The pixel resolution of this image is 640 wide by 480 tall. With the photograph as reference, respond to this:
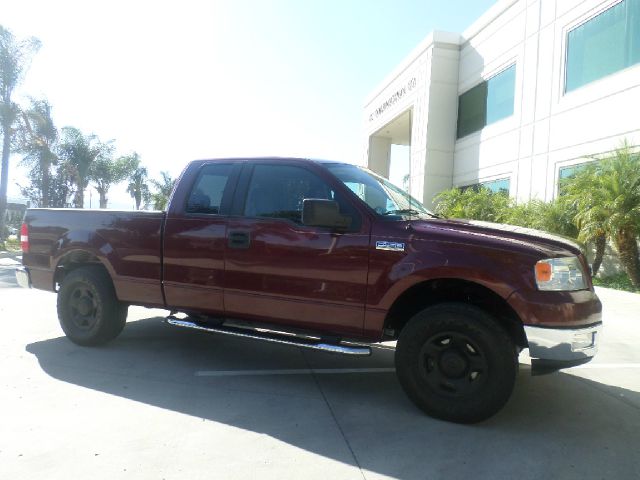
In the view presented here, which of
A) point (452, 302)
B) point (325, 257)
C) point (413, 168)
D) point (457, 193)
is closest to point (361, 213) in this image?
point (325, 257)

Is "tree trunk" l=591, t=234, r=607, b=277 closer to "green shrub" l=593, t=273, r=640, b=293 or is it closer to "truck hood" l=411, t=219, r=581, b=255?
"green shrub" l=593, t=273, r=640, b=293

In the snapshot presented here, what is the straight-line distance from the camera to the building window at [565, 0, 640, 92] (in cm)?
1293

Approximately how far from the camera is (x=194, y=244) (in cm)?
464

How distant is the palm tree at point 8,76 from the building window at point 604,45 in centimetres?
2319

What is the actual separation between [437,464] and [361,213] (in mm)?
1894

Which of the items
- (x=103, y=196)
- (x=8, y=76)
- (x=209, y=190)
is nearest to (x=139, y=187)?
(x=103, y=196)

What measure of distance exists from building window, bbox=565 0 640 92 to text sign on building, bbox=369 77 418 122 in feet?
31.7

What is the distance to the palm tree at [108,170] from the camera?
147 ft

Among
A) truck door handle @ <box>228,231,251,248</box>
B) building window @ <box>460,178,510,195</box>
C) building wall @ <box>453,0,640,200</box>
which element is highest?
building wall @ <box>453,0,640,200</box>

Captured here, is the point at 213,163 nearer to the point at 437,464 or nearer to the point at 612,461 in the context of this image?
the point at 437,464

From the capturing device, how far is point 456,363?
3639 millimetres

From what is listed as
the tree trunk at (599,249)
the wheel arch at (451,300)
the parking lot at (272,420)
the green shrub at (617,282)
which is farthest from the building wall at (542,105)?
the wheel arch at (451,300)

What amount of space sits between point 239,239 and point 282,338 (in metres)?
0.95

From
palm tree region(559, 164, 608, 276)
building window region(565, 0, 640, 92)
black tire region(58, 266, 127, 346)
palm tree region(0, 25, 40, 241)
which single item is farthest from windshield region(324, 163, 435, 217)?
palm tree region(0, 25, 40, 241)
